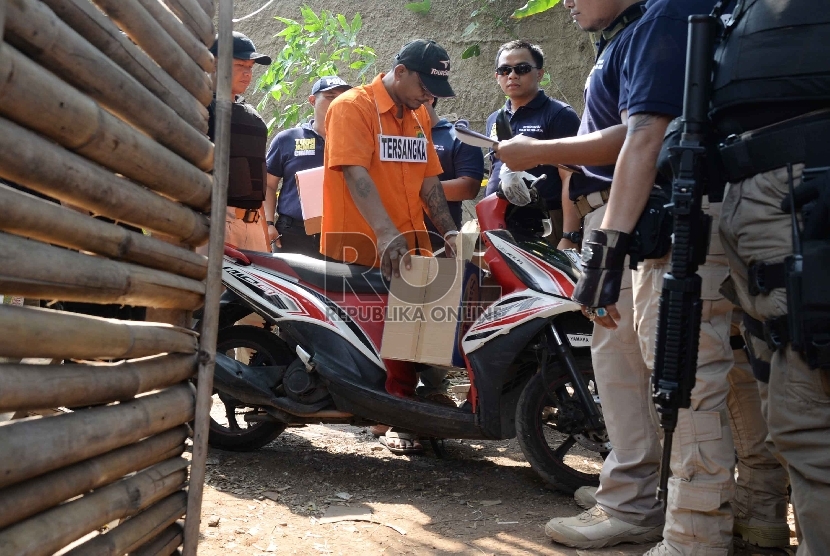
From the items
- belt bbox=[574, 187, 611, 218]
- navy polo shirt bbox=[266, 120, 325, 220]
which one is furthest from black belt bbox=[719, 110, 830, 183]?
navy polo shirt bbox=[266, 120, 325, 220]

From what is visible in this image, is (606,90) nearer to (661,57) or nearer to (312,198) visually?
(661,57)

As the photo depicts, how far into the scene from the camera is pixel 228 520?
128 inches

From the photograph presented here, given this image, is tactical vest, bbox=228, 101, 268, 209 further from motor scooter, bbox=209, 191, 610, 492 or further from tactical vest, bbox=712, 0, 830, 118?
tactical vest, bbox=712, 0, 830, 118

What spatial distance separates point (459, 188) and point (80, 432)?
3.59 meters

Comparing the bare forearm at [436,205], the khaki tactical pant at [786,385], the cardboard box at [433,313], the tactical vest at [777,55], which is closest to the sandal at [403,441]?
the cardboard box at [433,313]

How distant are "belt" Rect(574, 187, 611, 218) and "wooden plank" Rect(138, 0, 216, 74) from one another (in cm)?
142

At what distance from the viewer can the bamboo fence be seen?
1.43 meters

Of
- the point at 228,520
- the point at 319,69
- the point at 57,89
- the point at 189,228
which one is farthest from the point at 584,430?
the point at 319,69

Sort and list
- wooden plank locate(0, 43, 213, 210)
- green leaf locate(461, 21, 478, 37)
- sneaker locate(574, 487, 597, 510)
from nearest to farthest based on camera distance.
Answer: wooden plank locate(0, 43, 213, 210)
sneaker locate(574, 487, 597, 510)
green leaf locate(461, 21, 478, 37)

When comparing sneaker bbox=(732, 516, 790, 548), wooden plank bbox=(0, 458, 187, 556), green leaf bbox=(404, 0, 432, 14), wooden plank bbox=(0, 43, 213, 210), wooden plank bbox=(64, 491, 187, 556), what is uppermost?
green leaf bbox=(404, 0, 432, 14)

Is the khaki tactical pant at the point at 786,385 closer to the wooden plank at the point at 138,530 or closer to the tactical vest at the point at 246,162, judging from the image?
the wooden plank at the point at 138,530

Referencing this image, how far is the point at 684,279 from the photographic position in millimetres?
2152

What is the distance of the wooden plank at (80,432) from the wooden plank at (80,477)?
0.9 inches

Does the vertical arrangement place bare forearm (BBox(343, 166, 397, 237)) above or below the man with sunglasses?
below
